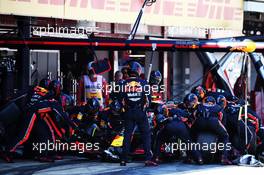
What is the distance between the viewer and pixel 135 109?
11.5 meters

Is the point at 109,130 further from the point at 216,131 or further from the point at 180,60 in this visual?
the point at 180,60

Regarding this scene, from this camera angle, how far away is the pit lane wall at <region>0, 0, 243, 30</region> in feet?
36.1

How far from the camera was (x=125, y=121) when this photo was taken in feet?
38.1

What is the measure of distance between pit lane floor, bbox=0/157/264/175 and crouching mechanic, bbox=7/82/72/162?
37 centimetres

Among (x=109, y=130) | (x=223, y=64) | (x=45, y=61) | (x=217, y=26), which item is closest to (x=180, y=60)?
(x=223, y=64)

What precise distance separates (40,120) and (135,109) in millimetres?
1779

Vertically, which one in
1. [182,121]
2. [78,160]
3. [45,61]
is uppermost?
[45,61]

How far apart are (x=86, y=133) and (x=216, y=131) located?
7.97 feet
